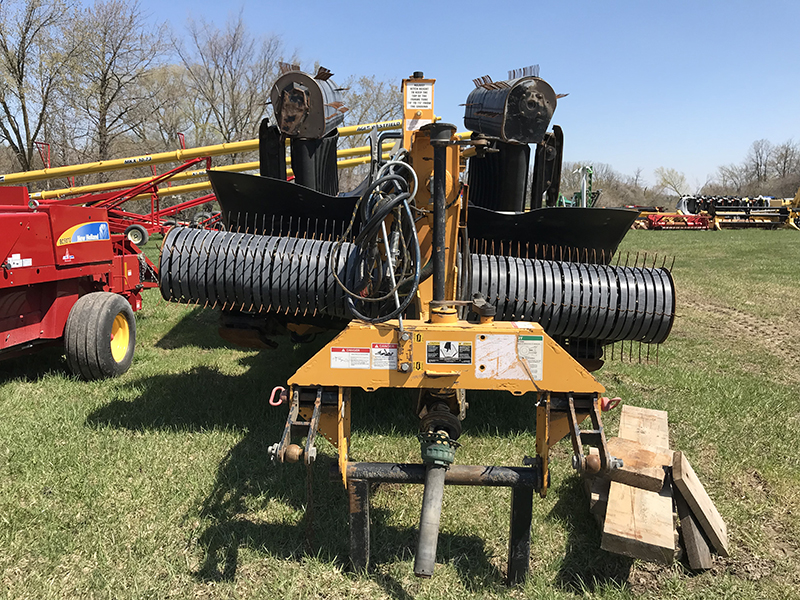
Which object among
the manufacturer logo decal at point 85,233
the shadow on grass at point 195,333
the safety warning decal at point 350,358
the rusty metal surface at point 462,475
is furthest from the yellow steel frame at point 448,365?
the shadow on grass at point 195,333

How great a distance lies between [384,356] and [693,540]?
1.65 m

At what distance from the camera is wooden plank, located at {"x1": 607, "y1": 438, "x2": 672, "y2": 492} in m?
2.76

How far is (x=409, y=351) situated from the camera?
2562 mm

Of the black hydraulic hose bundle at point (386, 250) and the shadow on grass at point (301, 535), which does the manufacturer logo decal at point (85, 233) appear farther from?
the black hydraulic hose bundle at point (386, 250)

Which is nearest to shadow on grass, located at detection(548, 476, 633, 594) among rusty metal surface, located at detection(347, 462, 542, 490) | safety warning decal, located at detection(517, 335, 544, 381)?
rusty metal surface, located at detection(347, 462, 542, 490)

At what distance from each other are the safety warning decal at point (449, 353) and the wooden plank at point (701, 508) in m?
1.19

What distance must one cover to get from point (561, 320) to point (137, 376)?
3.75 metres

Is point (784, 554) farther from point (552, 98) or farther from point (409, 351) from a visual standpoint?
point (552, 98)

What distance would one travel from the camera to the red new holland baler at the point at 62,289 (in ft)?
14.7

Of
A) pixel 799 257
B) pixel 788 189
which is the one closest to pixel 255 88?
pixel 799 257

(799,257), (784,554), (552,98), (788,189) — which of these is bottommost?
(784,554)

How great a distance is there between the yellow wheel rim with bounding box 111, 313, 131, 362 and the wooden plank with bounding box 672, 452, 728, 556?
4.75m

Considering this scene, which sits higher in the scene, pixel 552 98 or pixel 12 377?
pixel 552 98

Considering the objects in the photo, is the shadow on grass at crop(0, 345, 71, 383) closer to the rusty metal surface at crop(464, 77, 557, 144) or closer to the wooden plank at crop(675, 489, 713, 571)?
the rusty metal surface at crop(464, 77, 557, 144)
